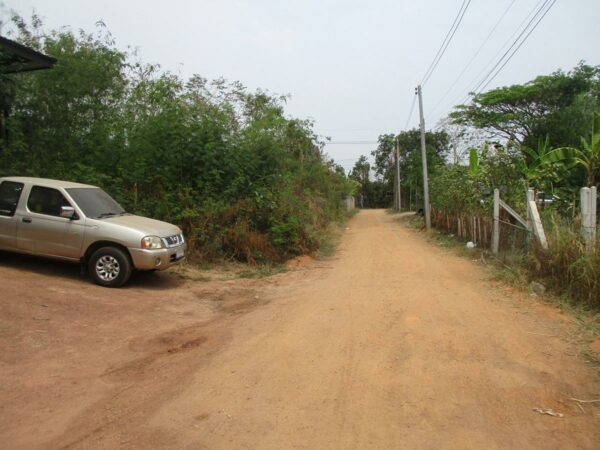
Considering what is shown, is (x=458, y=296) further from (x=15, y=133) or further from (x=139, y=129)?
(x=15, y=133)

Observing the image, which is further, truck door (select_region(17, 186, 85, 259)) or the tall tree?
the tall tree

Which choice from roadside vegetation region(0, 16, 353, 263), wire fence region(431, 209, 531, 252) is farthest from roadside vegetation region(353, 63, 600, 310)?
roadside vegetation region(0, 16, 353, 263)

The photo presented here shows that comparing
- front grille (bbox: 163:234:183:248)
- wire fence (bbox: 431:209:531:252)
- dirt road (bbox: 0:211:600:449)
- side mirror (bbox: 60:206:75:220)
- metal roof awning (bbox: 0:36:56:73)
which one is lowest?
dirt road (bbox: 0:211:600:449)

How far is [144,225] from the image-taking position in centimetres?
897

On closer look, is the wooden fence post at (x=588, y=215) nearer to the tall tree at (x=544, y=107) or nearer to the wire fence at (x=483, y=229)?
the wire fence at (x=483, y=229)

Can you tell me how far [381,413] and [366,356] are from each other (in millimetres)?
Answer: 1295

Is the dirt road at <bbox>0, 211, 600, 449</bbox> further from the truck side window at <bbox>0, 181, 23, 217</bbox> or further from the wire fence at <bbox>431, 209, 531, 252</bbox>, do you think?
the wire fence at <bbox>431, 209, 531, 252</bbox>

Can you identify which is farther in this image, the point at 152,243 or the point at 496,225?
the point at 496,225

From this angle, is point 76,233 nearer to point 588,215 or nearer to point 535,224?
point 535,224

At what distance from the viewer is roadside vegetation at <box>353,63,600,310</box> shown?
7.88 meters

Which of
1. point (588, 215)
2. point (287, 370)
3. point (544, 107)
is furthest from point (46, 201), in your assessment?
point (544, 107)

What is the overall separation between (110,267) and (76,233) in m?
0.85

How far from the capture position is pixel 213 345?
585 centimetres

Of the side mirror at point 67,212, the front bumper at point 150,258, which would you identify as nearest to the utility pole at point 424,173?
the front bumper at point 150,258
